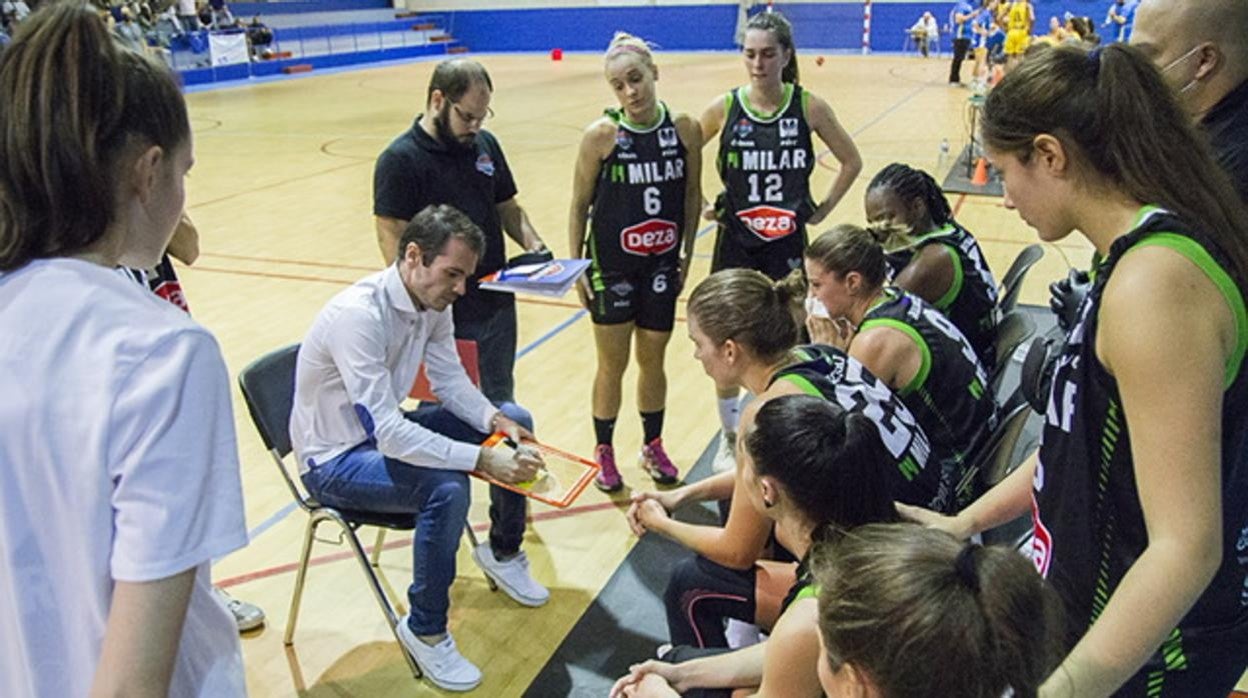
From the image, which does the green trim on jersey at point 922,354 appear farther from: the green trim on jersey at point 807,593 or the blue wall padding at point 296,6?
the blue wall padding at point 296,6

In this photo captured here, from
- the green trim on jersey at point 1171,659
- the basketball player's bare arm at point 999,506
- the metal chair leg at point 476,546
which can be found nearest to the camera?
the green trim on jersey at point 1171,659

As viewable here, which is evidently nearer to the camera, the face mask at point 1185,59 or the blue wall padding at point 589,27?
the face mask at point 1185,59

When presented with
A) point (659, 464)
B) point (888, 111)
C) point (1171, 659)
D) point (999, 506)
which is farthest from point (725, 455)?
point (888, 111)

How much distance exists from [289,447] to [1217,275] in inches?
96.3

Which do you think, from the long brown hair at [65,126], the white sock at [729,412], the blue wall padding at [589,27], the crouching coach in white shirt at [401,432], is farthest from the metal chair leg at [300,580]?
the blue wall padding at [589,27]

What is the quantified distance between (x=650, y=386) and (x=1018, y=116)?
2563mm

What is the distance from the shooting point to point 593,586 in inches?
121

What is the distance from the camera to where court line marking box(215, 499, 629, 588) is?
10.3 feet

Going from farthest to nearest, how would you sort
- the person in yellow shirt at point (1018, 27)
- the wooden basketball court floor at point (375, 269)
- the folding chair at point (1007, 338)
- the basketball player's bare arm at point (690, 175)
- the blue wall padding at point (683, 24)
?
the blue wall padding at point (683, 24) < the person in yellow shirt at point (1018, 27) < the basketball player's bare arm at point (690, 175) < the folding chair at point (1007, 338) < the wooden basketball court floor at point (375, 269)

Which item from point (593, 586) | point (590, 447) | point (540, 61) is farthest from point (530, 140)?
point (540, 61)

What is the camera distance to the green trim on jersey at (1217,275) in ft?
3.46

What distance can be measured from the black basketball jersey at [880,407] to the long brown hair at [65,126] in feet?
4.68

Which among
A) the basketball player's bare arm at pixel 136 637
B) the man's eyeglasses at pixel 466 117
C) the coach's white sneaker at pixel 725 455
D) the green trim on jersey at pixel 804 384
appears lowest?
the coach's white sneaker at pixel 725 455

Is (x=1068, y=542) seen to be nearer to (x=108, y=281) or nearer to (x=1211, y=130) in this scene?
(x=1211, y=130)
